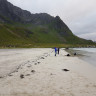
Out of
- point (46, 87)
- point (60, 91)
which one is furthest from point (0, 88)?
point (60, 91)

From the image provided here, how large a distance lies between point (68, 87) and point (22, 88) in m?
3.14

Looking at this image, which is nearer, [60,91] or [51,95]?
[51,95]

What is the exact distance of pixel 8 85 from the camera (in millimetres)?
9000

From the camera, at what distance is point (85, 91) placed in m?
7.97

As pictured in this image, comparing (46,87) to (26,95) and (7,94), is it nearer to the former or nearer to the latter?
(26,95)

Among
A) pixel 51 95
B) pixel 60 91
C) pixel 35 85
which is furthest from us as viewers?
pixel 35 85

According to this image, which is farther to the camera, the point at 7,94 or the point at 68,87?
the point at 68,87

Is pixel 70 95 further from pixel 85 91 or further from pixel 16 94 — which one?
pixel 16 94

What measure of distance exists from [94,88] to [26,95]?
4.59 meters

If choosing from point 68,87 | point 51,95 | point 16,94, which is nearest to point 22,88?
point 16,94

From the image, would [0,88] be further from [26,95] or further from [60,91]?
[60,91]

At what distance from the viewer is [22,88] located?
8.41 m

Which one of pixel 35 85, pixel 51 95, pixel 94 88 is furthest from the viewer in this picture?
pixel 35 85

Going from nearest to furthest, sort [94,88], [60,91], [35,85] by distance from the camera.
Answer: [60,91]
[94,88]
[35,85]
